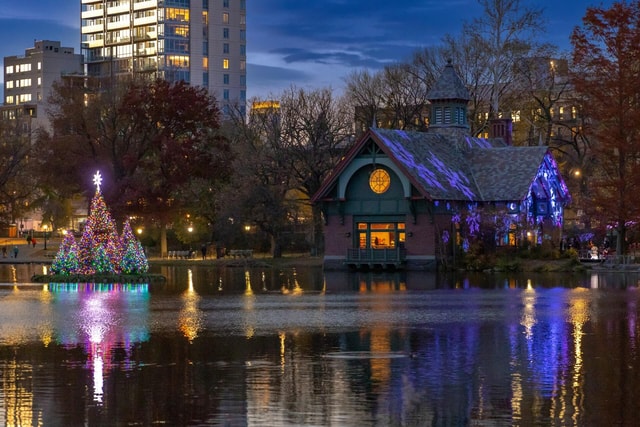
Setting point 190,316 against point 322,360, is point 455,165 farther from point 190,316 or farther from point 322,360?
point 322,360

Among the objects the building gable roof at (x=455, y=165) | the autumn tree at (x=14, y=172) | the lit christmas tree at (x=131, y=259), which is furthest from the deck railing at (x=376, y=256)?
the autumn tree at (x=14, y=172)

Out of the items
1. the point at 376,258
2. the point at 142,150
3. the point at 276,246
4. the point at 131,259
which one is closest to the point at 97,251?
the point at 131,259

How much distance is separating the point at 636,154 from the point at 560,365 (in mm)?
49308

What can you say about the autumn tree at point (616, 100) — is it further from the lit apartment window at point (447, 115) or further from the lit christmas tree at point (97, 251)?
the lit christmas tree at point (97, 251)

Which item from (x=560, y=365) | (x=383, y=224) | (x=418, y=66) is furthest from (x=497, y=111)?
(x=560, y=365)

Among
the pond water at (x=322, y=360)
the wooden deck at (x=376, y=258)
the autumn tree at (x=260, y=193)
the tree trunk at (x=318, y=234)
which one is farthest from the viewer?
the tree trunk at (x=318, y=234)

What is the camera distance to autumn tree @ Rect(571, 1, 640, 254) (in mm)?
69500

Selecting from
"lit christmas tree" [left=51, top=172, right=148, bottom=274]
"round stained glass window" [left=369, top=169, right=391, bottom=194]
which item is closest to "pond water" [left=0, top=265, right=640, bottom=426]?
"lit christmas tree" [left=51, top=172, right=148, bottom=274]

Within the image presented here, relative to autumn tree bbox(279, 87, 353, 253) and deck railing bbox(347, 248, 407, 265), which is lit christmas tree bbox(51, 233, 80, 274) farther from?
autumn tree bbox(279, 87, 353, 253)

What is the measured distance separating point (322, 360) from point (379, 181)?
5101 cm

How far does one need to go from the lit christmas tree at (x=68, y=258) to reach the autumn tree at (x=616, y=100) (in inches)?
1220

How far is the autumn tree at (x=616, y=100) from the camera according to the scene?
6950 cm

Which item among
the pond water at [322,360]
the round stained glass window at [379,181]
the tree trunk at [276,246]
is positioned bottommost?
the pond water at [322,360]

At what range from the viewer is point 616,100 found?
231ft
